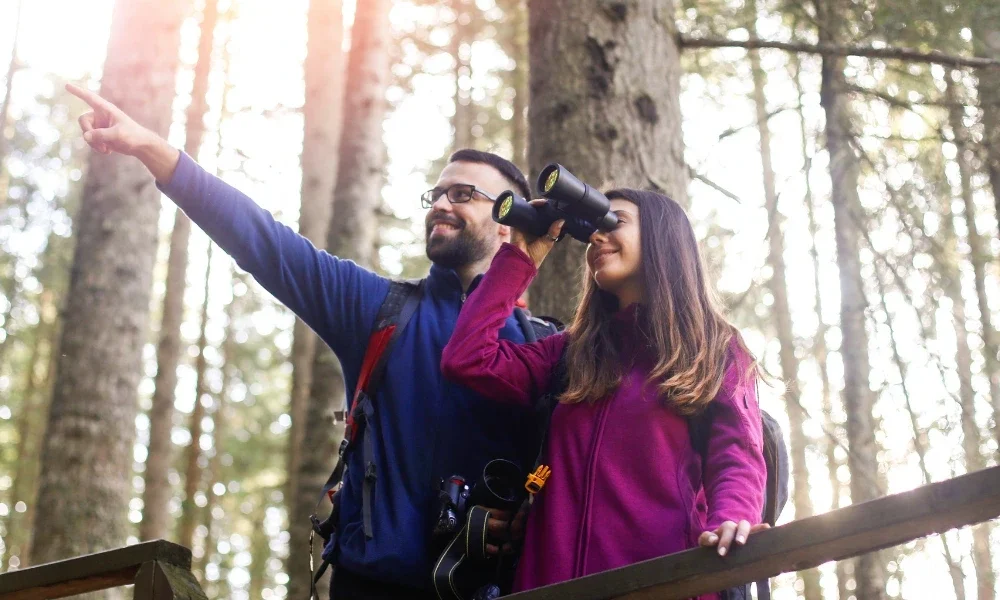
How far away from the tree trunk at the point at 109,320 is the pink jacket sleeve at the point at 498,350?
3.10m

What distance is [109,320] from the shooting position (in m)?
5.41

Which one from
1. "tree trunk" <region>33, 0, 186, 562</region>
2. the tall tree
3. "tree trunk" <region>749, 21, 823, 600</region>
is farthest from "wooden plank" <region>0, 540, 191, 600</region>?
the tall tree

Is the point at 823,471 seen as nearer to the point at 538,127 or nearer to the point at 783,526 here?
the point at 538,127

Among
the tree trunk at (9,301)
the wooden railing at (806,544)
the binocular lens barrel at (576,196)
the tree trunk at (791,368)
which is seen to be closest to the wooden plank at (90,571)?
the wooden railing at (806,544)

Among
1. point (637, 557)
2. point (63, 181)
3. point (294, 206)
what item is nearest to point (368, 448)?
point (637, 557)

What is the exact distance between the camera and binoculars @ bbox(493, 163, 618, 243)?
2.74 metres

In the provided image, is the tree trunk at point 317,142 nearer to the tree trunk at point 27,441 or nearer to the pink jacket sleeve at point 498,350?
the pink jacket sleeve at point 498,350

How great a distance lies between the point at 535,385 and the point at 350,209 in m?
4.34

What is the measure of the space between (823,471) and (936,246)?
11859 millimetres

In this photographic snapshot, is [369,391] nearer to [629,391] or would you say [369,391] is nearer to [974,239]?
[629,391]

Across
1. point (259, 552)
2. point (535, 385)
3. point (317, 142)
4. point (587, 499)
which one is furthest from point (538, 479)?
point (259, 552)

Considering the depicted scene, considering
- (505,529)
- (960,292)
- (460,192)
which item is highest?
(960,292)

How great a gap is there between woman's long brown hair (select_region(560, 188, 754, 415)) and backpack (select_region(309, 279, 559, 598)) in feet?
1.36

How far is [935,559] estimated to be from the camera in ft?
34.7
